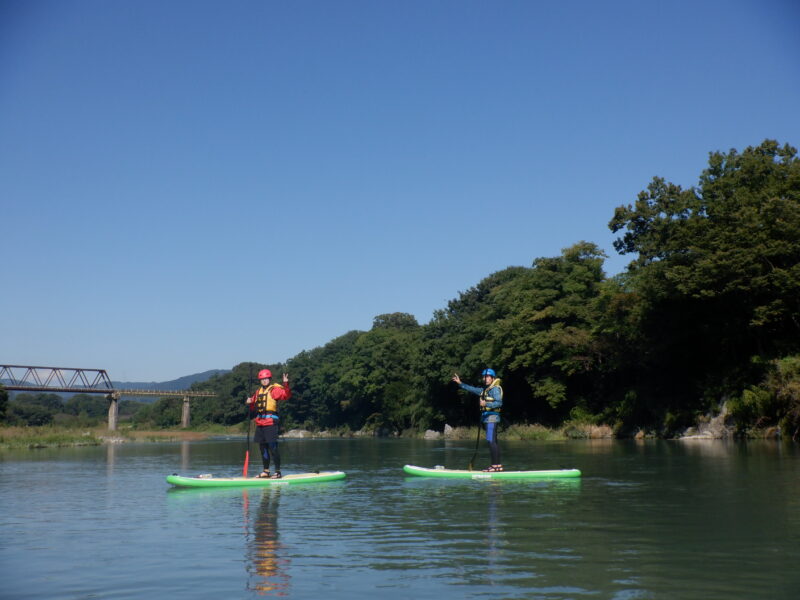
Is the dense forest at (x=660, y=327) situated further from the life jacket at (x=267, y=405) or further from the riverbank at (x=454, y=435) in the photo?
the life jacket at (x=267, y=405)

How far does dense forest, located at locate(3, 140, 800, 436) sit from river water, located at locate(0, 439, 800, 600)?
2032 centimetres

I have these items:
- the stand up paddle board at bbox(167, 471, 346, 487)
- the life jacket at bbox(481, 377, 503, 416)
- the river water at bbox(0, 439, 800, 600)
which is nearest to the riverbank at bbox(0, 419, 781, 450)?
the life jacket at bbox(481, 377, 503, 416)

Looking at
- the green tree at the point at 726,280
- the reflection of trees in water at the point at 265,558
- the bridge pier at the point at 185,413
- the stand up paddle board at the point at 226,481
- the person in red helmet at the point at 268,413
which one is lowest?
the bridge pier at the point at 185,413

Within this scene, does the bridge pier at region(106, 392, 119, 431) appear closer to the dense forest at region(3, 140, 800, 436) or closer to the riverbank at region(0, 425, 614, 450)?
the riverbank at region(0, 425, 614, 450)

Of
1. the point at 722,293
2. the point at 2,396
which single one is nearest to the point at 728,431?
the point at 722,293

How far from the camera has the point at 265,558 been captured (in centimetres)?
845

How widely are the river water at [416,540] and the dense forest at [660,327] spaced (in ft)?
66.7

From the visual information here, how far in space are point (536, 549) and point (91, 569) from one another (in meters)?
4.92

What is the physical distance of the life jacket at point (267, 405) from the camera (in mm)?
18016

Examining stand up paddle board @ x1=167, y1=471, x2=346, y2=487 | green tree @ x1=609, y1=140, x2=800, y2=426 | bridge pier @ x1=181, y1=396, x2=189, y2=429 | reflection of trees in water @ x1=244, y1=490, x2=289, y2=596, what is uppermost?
green tree @ x1=609, y1=140, x2=800, y2=426

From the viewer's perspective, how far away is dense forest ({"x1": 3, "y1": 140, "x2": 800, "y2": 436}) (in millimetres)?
35156

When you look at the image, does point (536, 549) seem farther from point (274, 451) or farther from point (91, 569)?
point (274, 451)

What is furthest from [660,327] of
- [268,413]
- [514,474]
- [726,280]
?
[268,413]

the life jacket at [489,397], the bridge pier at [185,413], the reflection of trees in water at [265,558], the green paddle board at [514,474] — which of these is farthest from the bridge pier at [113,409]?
the reflection of trees in water at [265,558]
